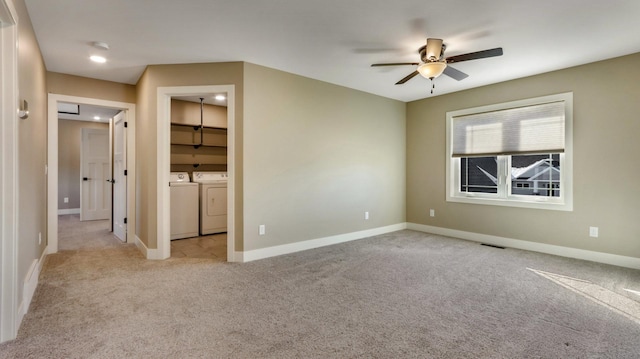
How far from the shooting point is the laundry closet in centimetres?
503

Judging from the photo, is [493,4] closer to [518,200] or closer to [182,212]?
[518,200]

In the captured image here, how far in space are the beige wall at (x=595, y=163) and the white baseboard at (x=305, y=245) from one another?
1711 millimetres

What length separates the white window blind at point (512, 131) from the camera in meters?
4.09

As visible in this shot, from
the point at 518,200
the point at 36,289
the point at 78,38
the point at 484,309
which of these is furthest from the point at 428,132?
the point at 36,289

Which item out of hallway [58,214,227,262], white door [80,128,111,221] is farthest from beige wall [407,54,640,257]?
white door [80,128,111,221]

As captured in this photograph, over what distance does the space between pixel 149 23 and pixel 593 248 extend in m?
5.65

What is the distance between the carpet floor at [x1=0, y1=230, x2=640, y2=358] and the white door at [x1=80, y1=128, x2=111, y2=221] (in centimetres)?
350

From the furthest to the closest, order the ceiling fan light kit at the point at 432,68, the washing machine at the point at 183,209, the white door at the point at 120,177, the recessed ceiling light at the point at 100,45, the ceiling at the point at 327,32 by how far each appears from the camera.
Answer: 1. the washing machine at the point at 183,209
2. the white door at the point at 120,177
3. the recessed ceiling light at the point at 100,45
4. the ceiling fan light kit at the point at 432,68
5. the ceiling at the point at 327,32

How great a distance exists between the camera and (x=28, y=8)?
2494 mm

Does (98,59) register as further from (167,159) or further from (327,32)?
(327,32)

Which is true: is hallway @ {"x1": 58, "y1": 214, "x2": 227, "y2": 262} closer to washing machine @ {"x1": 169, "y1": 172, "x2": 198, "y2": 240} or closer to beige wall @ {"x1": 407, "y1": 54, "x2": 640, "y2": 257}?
washing machine @ {"x1": 169, "y1": 172, "x2": 198, "y2": 240}

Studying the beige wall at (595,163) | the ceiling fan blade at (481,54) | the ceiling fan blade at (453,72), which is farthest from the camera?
the beige wall at (595,163)

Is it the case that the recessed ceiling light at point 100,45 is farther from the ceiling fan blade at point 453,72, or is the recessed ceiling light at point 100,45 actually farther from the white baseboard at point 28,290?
the ceiling fan blade at point 453,72

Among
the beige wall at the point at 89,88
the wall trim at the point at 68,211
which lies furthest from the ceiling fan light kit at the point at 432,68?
the wall trim at the point at 68,211
